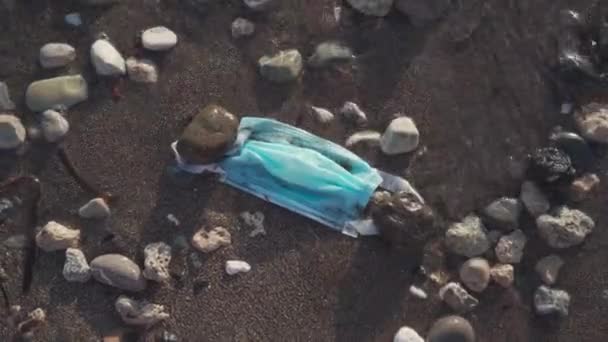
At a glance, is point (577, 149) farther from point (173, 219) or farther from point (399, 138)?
point (173, 219)

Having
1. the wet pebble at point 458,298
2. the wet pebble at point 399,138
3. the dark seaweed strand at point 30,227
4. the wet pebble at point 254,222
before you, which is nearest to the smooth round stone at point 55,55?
the dark seaweed strand at point 30,227

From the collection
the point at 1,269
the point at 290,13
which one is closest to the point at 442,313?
the point at 290,13

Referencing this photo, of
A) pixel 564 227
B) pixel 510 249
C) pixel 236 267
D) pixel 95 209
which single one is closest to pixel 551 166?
pixel 564 227

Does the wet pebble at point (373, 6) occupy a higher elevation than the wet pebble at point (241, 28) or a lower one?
higher

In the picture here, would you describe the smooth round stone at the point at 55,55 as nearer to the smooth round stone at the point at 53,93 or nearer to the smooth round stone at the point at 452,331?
the smooth round stone at the point at 53,93

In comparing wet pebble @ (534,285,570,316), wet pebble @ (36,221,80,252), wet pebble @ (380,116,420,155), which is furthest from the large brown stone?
wet pebble @ (534,285,570,316)

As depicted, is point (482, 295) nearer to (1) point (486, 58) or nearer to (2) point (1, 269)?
(1) point (486, 58)
